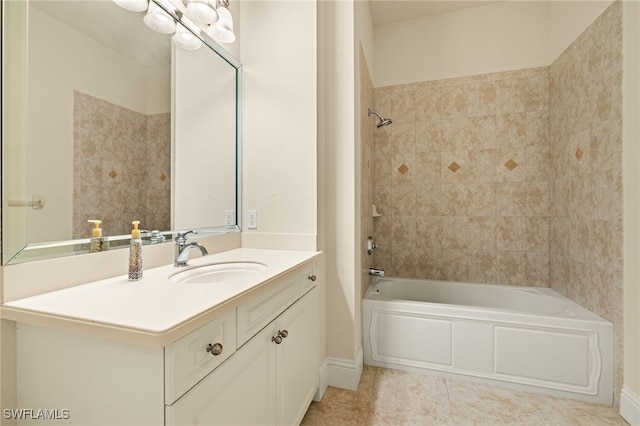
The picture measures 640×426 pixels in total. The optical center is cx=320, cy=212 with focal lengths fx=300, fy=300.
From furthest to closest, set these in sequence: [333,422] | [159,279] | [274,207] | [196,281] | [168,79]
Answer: [274,207] → [333,422] → [168,79] → [196,281] → [159,279]

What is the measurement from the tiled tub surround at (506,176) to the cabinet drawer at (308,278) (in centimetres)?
145

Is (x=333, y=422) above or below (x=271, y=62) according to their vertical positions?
below

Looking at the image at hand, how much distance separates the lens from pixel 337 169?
1856 millimetres

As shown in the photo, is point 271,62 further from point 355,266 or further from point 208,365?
point 208,365

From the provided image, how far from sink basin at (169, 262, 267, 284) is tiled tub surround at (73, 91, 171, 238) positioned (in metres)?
0.27

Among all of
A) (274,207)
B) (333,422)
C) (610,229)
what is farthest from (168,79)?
(610,229)

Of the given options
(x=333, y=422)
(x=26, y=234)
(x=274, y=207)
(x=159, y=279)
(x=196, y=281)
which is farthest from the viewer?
(x=274, y=207)

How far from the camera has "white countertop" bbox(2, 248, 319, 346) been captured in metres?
0.64

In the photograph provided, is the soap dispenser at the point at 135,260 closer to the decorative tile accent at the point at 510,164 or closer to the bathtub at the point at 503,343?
the bathtub at the point at 503,343

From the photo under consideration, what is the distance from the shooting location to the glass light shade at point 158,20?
1294 millimetres

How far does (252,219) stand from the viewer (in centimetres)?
187

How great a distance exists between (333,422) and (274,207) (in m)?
1.20
